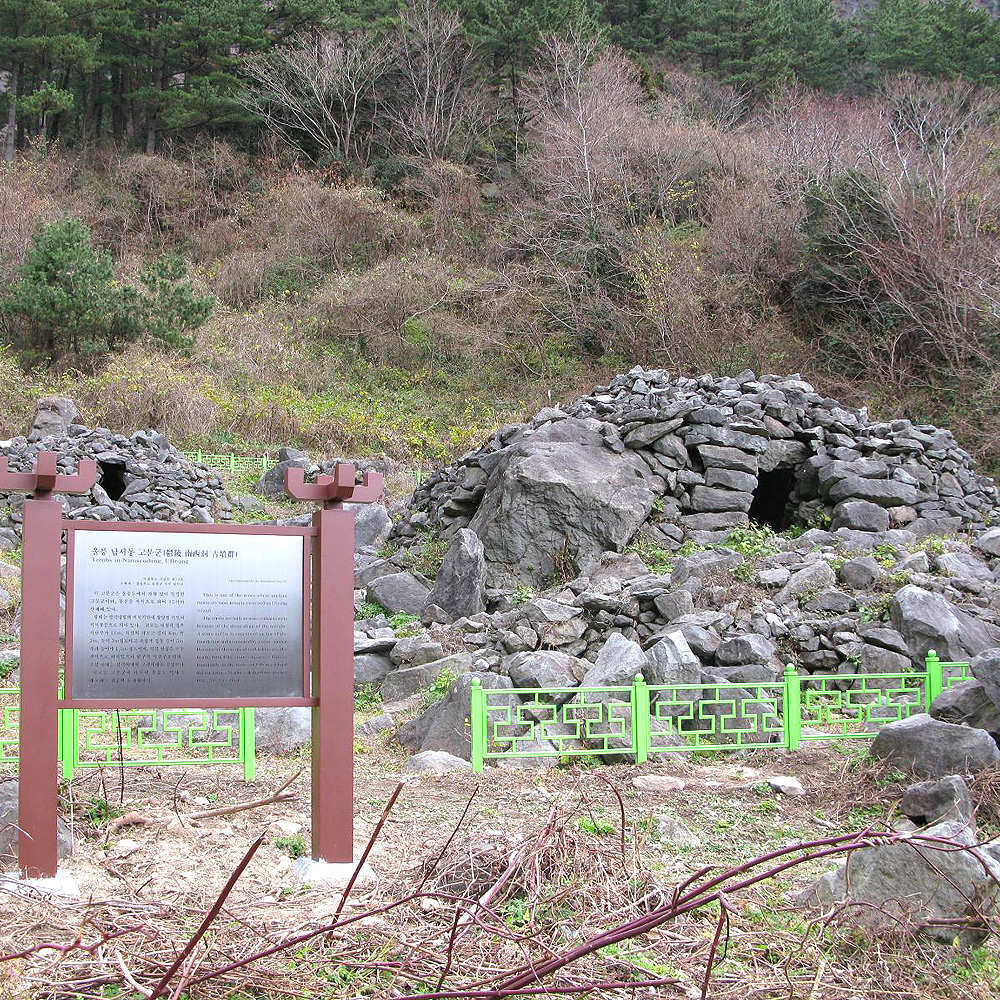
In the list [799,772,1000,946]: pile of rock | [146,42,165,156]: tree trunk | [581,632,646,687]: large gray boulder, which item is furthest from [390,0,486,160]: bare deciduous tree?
[799,772,1000,946]: pile of rock

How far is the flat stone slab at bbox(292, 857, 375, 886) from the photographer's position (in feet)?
16.4

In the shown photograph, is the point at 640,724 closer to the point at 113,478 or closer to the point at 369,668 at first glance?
the point at 369,668

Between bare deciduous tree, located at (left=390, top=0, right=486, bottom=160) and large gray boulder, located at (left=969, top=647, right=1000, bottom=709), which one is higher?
bare deciduous tree, located at (left=390, top=0, right=486, bottom=160)

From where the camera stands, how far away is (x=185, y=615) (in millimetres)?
5254

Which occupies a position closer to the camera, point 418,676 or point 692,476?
point 418,676

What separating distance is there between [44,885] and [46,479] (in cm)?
208

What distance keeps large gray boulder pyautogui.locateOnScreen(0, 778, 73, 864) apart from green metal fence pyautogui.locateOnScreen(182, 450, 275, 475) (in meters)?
15.2

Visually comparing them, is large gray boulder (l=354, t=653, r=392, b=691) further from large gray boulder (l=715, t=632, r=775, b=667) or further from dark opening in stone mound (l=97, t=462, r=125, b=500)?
dark opening in stone mound (l=97, t=462, r=125, b=500)

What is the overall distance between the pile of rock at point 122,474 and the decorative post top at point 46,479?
11.5 m

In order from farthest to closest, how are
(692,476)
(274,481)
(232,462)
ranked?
(232,462), (274,481), (692,476)

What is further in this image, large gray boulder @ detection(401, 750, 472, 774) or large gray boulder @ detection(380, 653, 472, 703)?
large gray boulder @ detection(380, 653, 472, 703)

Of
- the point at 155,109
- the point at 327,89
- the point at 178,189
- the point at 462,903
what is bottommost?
the point at 462,903

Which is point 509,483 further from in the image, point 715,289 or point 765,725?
point 715,289

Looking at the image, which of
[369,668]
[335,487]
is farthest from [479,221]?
[335,487]
